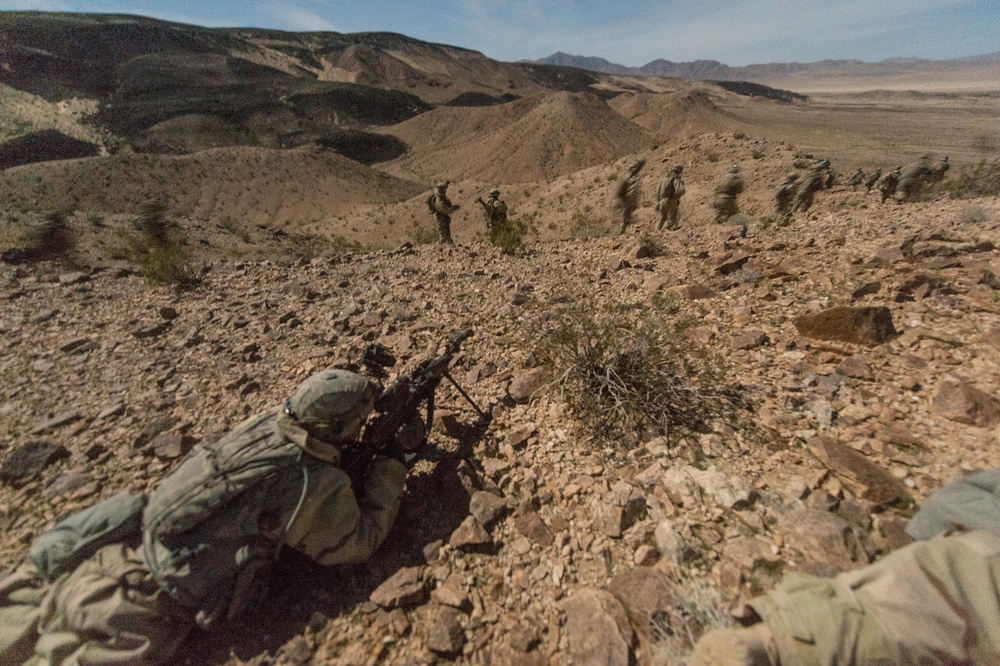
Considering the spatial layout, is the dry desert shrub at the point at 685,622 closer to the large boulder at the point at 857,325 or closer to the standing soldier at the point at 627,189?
the large boulder at the point at 857,325

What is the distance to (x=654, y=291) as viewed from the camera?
420 centimetres

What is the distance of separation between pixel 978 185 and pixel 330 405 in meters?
10.4

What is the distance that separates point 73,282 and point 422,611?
615 cm

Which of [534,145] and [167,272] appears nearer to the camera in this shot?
[167,272]

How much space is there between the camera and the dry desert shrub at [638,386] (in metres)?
2.46

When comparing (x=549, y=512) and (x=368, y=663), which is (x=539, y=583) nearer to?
(x=549, y=512)

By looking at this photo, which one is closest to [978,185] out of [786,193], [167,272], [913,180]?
[913,180]

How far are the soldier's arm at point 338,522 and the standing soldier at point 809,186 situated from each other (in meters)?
8.73

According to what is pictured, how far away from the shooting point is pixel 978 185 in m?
6.84

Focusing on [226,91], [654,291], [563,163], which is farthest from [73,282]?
[226,91]

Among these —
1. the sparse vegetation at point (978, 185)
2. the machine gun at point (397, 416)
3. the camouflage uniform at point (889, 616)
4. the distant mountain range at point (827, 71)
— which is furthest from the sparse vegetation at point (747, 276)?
the distant mountain range at point (827, 71)

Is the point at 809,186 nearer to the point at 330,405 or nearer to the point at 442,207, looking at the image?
the point at 442,207

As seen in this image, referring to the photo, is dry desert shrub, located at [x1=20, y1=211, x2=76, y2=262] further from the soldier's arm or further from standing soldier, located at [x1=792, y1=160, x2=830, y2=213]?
standing soldier, located at [x1=792, y1=160, x2=830, y2=213]

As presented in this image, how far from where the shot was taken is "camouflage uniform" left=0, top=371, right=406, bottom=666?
165 cm
